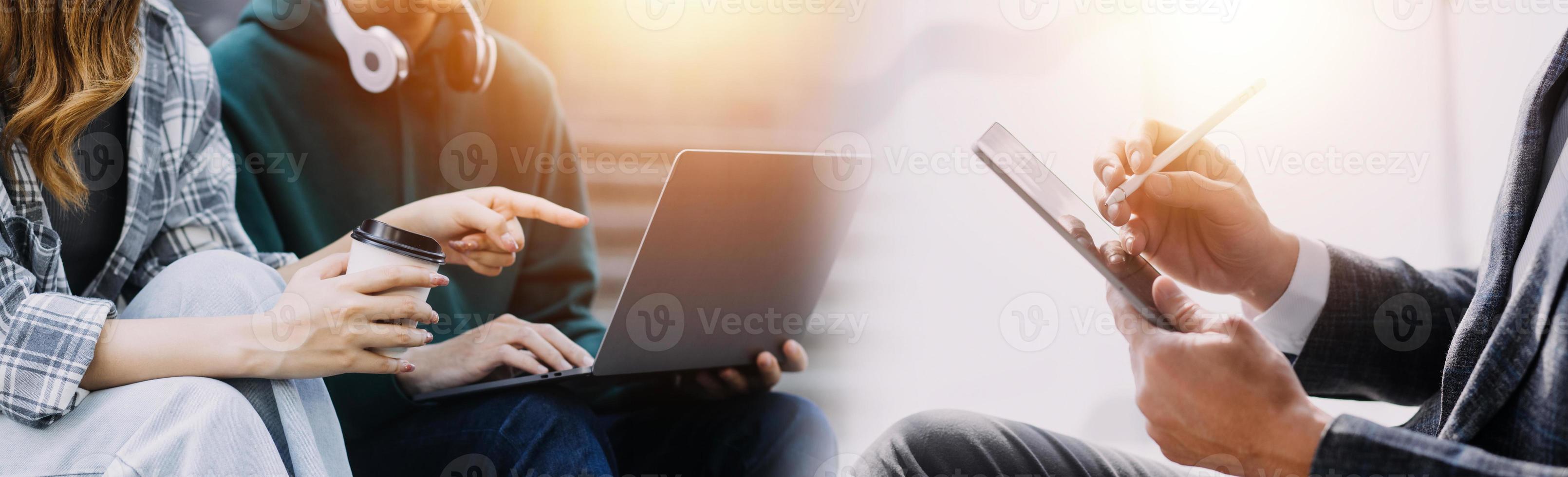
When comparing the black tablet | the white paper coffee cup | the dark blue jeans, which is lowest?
the dark blue jeans

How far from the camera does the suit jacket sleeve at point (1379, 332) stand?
0.84 m

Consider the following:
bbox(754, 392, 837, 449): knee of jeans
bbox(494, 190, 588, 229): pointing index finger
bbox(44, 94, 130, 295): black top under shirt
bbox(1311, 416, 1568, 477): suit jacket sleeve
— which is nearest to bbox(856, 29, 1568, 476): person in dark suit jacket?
A: bbox(1311, 416, 1568, 477): suit jacket sleeve

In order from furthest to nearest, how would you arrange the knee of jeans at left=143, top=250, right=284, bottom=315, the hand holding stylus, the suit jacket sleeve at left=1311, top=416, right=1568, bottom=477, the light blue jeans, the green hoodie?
the green hoodie → the hand holding stylus → the knee of jeans at left=143, top=250, right=284, bottom=315 → the light blue jeans → the suit jacket sleeve at left=1311, top=416, right=1568, bottom=477

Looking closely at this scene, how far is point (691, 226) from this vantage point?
861 millimetres

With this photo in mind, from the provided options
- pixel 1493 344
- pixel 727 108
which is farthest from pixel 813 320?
pixel 1493 344

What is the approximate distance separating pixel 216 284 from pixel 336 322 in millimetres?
142

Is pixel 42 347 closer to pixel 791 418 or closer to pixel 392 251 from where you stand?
pixel 392 251

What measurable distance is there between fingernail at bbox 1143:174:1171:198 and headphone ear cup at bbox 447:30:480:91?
951 mm

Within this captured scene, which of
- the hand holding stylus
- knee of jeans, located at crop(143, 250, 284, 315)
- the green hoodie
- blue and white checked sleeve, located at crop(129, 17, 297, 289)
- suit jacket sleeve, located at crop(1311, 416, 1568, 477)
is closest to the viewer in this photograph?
suit jacket sleeve, located at crop(1311, 416, 1568, 477)

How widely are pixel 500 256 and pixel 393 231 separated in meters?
0.28

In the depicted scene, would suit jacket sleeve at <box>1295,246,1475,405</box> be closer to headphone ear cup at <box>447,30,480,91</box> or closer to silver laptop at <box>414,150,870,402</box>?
silver laptop at <box>414,150,870,402</box>

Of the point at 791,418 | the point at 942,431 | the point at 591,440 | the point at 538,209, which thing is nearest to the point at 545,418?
the point at 591,440

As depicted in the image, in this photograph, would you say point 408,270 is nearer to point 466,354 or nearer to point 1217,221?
point 466,354

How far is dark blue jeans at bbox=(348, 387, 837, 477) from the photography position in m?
0.89
